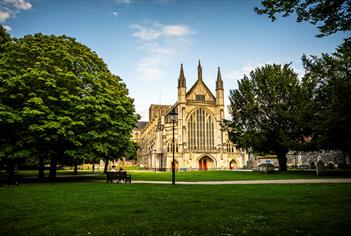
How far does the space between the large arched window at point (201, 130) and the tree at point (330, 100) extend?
31.5 metres

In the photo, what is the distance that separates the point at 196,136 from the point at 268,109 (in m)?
26.7

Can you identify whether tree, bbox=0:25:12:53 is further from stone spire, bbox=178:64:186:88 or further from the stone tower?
the stone tower

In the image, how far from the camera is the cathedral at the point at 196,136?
2317 inches

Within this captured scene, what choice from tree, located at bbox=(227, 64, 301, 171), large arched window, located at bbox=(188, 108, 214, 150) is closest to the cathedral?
large arched window, located at bbox=(188, 108, 214, 150)

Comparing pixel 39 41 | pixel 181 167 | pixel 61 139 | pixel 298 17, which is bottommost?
pixel 181 167

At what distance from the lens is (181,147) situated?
58.7 meters

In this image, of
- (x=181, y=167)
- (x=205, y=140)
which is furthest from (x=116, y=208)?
(x=205, y=140)

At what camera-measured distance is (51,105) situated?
20.5m

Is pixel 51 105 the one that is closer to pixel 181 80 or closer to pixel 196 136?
pixel 196 136

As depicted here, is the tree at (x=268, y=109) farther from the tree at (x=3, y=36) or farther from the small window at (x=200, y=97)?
the tree at (x=3, y=36)

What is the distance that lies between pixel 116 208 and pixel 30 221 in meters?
2.68

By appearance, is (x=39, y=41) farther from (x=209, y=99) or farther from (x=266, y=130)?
(x=209, y=99)

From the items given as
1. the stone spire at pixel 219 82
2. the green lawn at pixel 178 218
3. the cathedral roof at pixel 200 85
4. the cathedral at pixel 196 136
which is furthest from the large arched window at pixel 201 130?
the green lawn at pixel 178 218

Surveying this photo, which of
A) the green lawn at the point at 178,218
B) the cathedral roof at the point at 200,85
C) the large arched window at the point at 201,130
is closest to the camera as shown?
the green lawn at the point at 178,218
